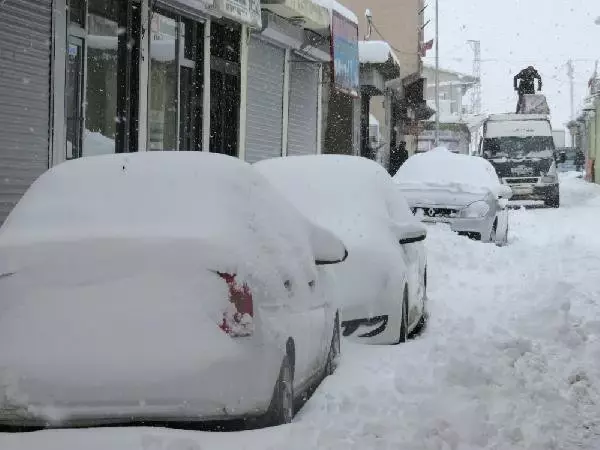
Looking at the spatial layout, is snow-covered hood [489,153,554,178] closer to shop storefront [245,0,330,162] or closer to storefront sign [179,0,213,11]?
shop storefront [245,0,330,162]

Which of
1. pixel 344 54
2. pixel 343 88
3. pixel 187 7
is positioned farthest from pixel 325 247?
pixel 344 54

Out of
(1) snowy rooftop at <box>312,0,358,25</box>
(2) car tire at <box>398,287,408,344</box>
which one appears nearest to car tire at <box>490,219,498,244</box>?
(1) snowy rooftop at <box>312,0,358,25</box>

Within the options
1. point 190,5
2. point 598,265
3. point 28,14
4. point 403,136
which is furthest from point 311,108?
point 403,136

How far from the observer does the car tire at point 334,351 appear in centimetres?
644

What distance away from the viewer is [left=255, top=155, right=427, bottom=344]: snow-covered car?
754 centimetres

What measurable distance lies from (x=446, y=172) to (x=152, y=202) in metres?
12.8

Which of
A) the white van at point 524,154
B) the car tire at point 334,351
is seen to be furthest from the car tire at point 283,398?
the white van at point 524,154

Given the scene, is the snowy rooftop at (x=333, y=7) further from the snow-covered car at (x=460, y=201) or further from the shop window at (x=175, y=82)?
the snow-covered car at (x=460, y=201)

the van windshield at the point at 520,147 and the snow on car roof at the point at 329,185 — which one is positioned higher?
the van windshield at the point at 520,147

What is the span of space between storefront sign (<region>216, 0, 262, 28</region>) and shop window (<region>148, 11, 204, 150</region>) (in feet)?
3.94

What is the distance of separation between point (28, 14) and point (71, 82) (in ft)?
3.70

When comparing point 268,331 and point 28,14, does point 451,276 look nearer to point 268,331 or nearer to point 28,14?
point 28,14

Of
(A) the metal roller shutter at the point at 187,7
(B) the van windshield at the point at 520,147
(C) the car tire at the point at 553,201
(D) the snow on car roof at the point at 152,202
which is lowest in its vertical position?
(D) the snow on car roof at the point at 152,202

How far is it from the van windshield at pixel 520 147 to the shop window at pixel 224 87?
17.2 meters
